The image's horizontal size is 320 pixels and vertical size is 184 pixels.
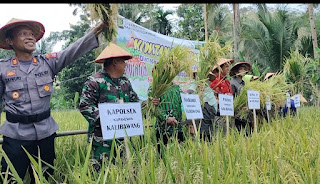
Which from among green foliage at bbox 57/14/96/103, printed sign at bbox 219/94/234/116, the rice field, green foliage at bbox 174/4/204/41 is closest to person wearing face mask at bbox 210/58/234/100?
printed sign at bbox 219/94/234/116

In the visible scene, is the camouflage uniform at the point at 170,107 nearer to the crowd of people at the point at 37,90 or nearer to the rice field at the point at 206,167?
the crowd of people at the point at 37,90

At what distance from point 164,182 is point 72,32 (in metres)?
27.0

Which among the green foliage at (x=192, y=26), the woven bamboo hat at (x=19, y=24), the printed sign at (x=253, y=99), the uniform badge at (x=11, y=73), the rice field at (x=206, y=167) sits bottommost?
the rice field at (x=206, y=167)

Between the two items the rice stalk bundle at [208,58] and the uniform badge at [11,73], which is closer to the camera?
the uniform badge at [11,73]

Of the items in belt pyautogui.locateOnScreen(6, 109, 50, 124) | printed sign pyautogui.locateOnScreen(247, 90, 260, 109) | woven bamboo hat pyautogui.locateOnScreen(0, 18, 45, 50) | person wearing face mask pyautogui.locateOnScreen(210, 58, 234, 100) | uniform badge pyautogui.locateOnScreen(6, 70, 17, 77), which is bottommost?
printed sign pyautogui.locateOnScreen(247, 90, 260, 109)

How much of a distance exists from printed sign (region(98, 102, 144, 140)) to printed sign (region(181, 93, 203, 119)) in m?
0.71

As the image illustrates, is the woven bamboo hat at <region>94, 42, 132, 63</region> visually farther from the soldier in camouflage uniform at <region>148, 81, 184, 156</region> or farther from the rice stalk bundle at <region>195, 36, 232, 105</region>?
the rice stalk bundle at <region>195, 36, 232, 105</region>

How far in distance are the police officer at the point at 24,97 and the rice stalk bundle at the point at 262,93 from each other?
1.88 metres

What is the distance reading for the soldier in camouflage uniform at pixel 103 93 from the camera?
2059mm

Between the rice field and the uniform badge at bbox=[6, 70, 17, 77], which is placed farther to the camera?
the uniform badge at bbox=[6, 70, 17, 77]

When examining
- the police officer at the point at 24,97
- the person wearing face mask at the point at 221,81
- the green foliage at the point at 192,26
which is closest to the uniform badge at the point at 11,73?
the police officer at the point at 24,97

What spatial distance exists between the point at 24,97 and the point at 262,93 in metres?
2.51

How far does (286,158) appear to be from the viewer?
5.41 ft

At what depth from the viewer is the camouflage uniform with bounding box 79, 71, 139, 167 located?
2.06 m
